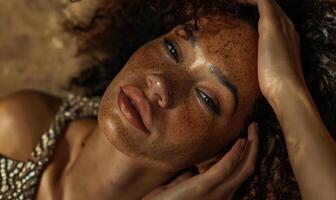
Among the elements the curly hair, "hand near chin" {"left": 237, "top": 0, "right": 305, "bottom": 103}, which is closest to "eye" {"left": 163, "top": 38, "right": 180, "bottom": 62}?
the curly hair

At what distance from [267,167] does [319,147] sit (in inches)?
9.4

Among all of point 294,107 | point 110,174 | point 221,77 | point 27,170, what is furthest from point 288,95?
point 27,170

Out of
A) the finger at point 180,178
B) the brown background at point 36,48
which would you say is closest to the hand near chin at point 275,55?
the finger at point 180,178

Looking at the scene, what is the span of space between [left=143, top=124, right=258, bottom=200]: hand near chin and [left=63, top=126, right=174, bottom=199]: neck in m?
0.15

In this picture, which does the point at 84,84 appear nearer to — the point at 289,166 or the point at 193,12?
the point at 193,12

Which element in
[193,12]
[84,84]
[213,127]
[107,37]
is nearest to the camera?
[213,127]

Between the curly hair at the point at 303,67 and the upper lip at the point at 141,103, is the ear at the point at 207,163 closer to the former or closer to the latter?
the curly hair at the point at 303,67

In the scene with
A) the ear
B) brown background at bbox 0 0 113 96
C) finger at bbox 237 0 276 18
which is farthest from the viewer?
brown background at bbox 0 0 113 96

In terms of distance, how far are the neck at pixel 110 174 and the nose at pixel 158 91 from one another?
278 millimetres

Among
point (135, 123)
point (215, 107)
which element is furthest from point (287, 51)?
point (135, 123)

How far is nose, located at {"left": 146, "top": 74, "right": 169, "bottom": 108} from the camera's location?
149cm

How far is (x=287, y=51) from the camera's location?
5.04 feet

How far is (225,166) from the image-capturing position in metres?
1.57

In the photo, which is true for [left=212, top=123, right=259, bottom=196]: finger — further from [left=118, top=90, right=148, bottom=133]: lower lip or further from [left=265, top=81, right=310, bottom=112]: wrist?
[left=118, top=90, right=148, bottom=133]: lower lip
